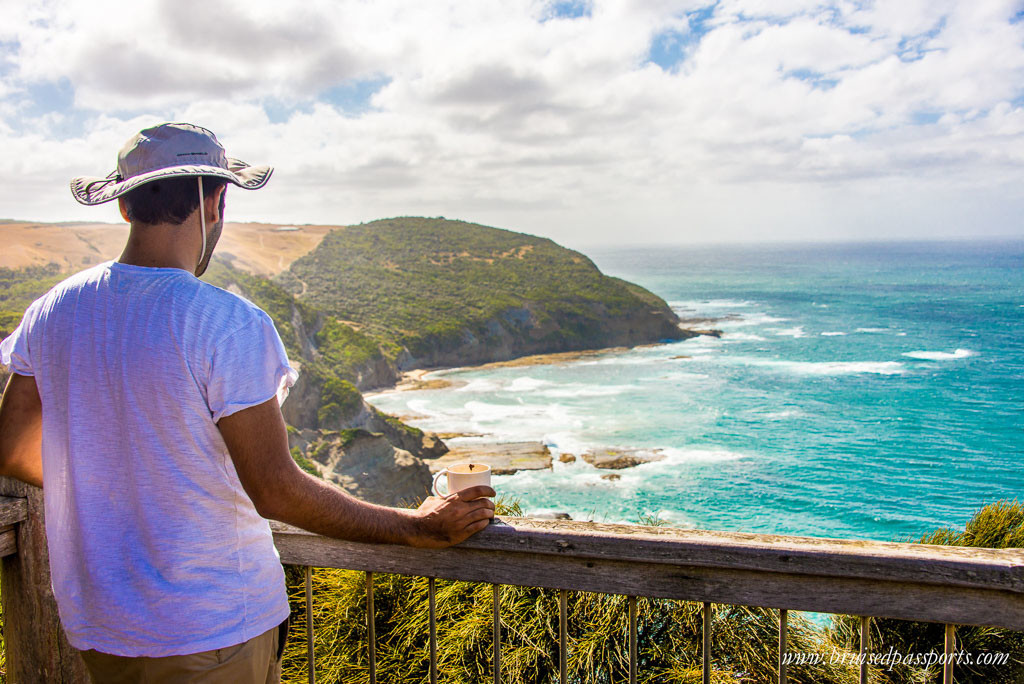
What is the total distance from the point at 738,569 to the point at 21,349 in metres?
1.74

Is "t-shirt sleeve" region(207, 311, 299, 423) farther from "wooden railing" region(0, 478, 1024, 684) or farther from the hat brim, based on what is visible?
"wooden railing" region(0, 478, 1024, 684)

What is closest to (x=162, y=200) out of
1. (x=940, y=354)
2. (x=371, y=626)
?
(x=371, y=626)

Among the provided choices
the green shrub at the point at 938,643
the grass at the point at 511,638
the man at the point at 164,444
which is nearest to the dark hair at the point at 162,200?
the man at the point at 164,444

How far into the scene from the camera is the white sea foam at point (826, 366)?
69.2 m

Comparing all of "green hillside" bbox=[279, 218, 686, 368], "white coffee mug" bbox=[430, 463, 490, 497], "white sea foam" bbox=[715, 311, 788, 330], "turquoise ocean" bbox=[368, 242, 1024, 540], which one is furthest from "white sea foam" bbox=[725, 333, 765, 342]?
"white coffee mug" bbox=[430, 463, 490, 497]

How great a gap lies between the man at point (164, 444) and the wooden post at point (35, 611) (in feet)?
1.92

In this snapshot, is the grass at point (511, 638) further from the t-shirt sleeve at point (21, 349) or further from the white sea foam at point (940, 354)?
the white sea foam at point (940, 354)

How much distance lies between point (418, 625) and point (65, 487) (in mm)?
3313

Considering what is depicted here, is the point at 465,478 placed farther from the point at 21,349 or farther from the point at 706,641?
the point at 21,349

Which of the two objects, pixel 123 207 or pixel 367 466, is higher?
pixel 123 207

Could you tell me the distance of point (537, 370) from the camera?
2790 inches

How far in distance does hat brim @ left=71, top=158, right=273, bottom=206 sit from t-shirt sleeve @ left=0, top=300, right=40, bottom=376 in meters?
0.28

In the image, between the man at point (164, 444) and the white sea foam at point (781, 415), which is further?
the white sea foam at point (781, 415)

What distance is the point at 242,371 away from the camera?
1488 millimetres
